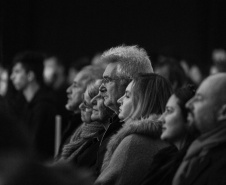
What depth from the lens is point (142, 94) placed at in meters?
3.71

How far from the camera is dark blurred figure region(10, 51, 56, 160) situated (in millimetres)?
6832

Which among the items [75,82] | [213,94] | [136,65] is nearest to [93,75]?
[75,82]

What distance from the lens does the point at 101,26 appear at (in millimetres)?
12312

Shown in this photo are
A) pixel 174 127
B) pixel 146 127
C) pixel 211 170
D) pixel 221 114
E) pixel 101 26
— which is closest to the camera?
pixel 211 170

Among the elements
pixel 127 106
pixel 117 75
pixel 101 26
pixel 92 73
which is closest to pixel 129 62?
pixel 117 75

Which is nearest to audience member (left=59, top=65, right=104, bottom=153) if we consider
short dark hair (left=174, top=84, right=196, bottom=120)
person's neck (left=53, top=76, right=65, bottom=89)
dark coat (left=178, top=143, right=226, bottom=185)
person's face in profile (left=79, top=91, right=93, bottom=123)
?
person's face in profile (left=79, top=91, right=93, bottom=123)

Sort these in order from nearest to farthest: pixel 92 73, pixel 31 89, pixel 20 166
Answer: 1. pixel 20 166
2. pixel 92 73
3. pixel 31 89

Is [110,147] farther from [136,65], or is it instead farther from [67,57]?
[67,57]

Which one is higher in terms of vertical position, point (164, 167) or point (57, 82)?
point (164, 167)

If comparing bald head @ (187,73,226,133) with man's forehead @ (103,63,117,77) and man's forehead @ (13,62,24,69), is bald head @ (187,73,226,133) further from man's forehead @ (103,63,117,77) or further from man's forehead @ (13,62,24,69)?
man's forehead @ (13,62,24,69)

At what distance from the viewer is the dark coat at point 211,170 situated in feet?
8.51

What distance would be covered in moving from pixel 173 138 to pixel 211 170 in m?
0.34

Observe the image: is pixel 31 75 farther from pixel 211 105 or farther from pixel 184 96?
pixel 211 105

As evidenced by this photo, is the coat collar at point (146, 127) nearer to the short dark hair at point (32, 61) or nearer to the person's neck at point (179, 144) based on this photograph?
the person's neck at point (179, 144)
